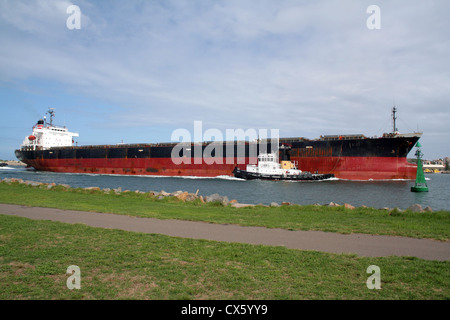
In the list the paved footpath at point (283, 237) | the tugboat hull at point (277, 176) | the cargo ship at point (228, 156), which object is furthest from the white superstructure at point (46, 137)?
the paved footpath at point (283, 237)

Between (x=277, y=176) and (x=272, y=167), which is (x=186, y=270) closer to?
(x=277, y=176)

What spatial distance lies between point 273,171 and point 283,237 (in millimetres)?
32503

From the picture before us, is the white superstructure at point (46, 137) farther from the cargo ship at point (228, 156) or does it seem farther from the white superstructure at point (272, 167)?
the white superstructure at point (272, 167)

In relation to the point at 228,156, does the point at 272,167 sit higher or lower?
lower

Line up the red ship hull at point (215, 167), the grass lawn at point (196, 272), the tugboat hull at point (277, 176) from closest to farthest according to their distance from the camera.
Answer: the grass lawn at point (196, 272), the red ship hull at point (215, 167), the tugboat hull at point (277, 176)

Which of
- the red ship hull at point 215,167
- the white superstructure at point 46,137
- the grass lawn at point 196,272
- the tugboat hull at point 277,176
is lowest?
the tugboat hull at point 277,176

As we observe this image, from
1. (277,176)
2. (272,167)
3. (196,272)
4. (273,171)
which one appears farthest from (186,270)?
(272,167)

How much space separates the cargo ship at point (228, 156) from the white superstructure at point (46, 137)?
176 millimetres

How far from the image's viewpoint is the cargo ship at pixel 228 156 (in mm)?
36312

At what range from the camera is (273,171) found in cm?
3950

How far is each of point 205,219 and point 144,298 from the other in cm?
568

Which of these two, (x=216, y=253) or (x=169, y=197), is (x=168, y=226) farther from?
(x=169, y=197)

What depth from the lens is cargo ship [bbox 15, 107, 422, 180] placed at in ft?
119
